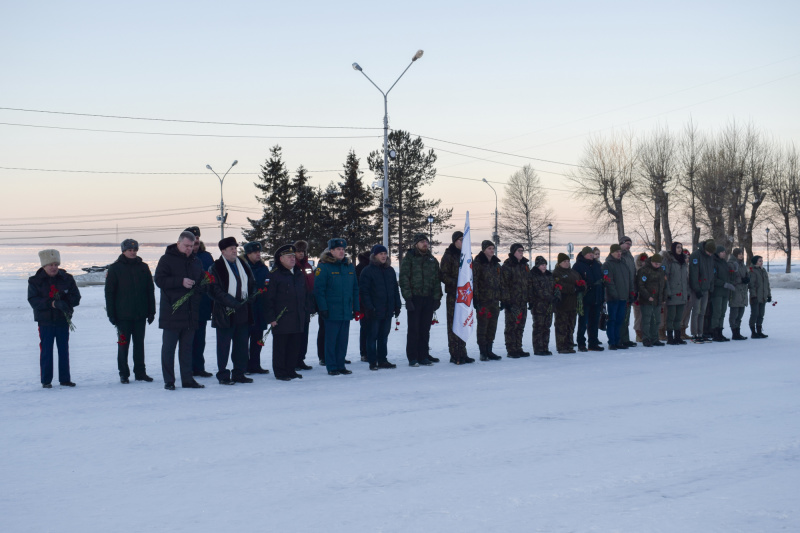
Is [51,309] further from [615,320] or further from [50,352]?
[615,320]

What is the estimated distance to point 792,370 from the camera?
34.1 feet

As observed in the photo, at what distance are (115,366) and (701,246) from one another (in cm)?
1141

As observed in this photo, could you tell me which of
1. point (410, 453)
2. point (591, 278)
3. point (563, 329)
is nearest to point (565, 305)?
point (563, 329)

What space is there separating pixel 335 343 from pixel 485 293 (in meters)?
2.83

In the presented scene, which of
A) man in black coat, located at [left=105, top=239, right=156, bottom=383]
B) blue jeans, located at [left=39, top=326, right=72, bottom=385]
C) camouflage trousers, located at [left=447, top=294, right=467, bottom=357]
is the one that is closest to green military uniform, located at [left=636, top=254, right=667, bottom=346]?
camouflage trousers, located at [left=447, top=294, right=467, bottom=357]

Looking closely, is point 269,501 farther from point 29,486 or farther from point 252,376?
point 252,376

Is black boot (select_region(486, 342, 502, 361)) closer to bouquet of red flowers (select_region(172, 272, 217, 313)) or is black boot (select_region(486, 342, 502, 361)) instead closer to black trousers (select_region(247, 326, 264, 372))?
black trousers (select_region(247, 326, 264, 372))

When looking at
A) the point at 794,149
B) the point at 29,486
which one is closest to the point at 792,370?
the point at 29,486

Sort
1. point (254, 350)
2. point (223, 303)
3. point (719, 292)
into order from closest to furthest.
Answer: point (223, 303)
point (254, 350)
point (719, 292)

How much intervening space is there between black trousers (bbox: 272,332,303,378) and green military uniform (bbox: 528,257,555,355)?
4.60 m

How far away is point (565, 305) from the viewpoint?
12.7 m

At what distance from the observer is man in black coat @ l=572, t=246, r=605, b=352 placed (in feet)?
43.0

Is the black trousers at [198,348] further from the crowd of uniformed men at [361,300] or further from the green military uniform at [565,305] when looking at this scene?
the green military uniform at [565,305]

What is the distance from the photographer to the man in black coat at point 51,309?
8.93 metres
